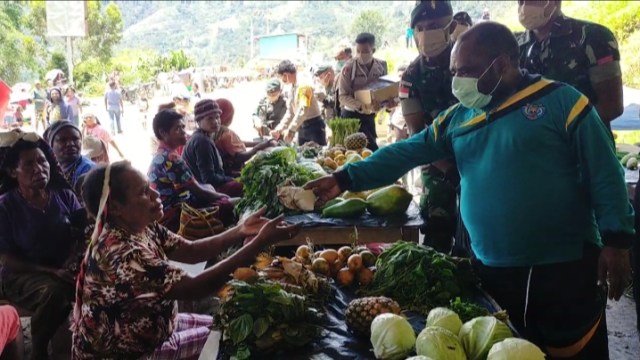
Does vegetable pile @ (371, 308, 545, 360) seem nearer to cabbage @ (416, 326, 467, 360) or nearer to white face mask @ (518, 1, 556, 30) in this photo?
cabbage @ (416, 326, 467, 360)

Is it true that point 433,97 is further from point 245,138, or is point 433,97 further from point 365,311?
point 245,138

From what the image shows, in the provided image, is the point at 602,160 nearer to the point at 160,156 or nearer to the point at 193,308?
the point at 193,308

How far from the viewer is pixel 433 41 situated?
137 inches

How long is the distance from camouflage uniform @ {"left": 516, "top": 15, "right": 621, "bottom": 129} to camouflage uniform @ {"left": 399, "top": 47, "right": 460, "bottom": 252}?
2.44ft

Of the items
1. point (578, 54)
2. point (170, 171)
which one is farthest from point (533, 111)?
point (170, 171)

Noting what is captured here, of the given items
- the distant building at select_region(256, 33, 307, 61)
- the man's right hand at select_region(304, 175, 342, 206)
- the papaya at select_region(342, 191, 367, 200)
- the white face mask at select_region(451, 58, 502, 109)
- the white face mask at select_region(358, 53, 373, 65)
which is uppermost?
the distant building at select_region(256, 33, 307, 61)

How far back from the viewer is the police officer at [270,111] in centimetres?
816

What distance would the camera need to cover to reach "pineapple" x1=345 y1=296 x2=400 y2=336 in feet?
6.63

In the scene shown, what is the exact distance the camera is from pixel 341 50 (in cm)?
870

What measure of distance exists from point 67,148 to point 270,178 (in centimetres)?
151

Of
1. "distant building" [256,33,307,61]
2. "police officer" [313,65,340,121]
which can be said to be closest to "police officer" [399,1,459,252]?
"police officer" [313,65,340,121]

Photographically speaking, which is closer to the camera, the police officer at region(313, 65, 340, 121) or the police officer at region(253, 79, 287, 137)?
the police officer at region(253, 79, 287, 137)

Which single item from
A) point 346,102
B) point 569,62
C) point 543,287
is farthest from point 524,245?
point 346,102

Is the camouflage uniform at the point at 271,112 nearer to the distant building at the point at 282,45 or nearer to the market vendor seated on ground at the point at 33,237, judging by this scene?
the market vendor seated on ground at the point at 33,237
